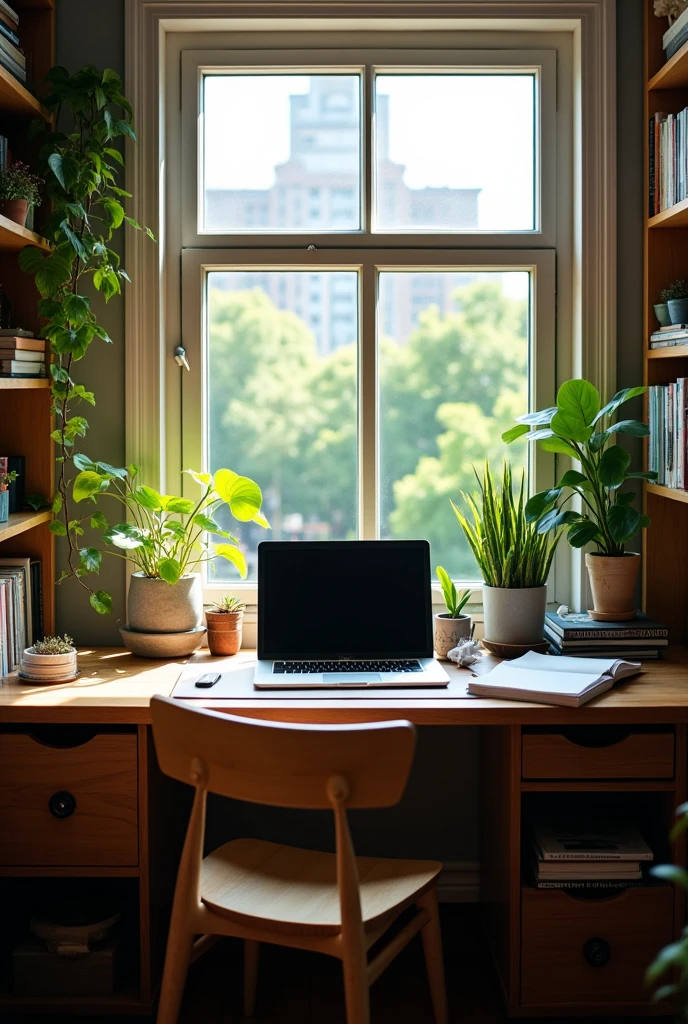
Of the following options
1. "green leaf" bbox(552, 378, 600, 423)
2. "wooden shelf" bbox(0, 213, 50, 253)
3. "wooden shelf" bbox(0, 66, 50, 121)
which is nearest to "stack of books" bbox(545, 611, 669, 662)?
"green leaf" bbox(552, 378, 600, 423)

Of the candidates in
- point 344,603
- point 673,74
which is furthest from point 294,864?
point 673,74

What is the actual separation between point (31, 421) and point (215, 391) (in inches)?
19.0

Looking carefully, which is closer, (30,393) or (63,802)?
(63,802)

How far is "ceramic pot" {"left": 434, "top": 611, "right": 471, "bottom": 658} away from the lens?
2.44 m

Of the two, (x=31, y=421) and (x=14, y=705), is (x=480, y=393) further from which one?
(x=14, y=705)

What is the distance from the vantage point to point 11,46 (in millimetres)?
2305

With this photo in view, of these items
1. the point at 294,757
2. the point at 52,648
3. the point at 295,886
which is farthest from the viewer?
the point at 52,648

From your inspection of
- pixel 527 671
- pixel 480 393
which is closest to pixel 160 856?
pixel 527 671

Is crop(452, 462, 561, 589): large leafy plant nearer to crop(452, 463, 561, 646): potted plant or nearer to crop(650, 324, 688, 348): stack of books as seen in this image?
crop(452, 463, 561, 646): potted plant

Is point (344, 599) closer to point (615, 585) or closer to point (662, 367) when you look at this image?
point (615, 585)

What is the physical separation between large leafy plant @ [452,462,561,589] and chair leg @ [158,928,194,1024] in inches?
43.0

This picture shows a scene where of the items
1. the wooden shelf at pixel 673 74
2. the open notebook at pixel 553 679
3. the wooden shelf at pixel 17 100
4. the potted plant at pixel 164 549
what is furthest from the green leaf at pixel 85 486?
the wooden shelf at pixel 673 74

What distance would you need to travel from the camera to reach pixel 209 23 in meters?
2.57

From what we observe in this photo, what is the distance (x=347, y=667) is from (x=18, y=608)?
31.5 inches
